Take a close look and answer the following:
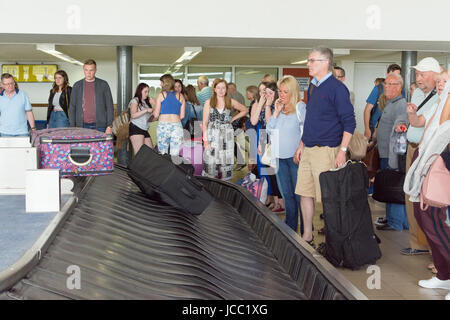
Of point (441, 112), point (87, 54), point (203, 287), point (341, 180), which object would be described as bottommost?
point (203, 287)

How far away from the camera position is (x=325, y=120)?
4.46 metres

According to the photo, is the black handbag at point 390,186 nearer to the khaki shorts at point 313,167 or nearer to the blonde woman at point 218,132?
the khaki shorts at point 313,167

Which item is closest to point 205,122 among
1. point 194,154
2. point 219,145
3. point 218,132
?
point 218,132

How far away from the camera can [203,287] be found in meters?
2.17

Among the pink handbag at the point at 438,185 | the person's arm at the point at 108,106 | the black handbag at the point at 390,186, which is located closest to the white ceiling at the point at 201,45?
the person's arm at the point at 108,106

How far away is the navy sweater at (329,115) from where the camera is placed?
438cm

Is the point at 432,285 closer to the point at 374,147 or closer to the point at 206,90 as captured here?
the point at 374,147

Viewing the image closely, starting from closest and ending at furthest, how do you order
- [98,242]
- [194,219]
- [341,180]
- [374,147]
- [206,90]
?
[98,242] < [194,219] < [341,180] < [374,147] < [206,90]

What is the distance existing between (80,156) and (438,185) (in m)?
2.31

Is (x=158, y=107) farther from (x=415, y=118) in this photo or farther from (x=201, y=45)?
(x=201, y=45)

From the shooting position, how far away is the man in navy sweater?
438 cm
